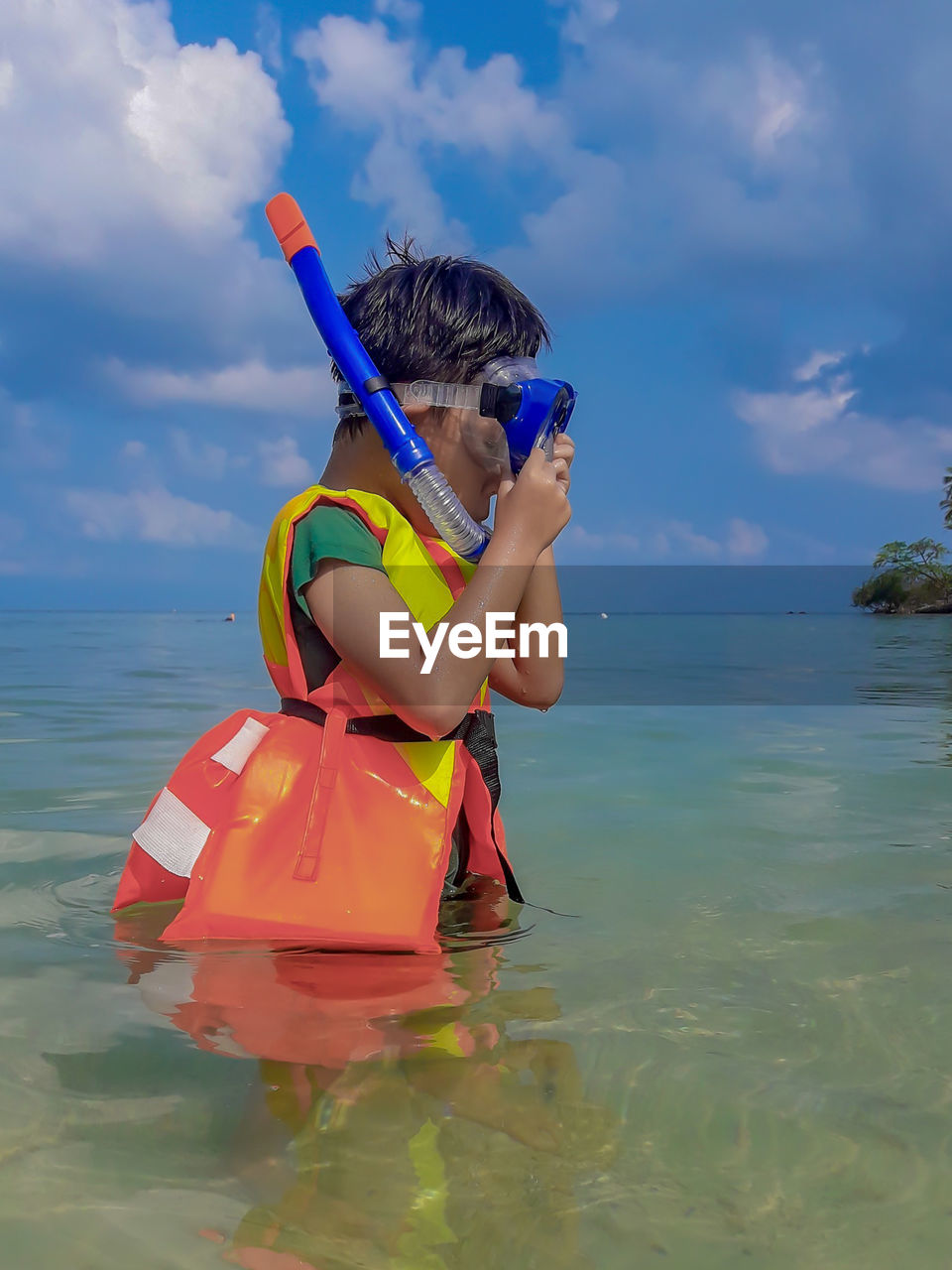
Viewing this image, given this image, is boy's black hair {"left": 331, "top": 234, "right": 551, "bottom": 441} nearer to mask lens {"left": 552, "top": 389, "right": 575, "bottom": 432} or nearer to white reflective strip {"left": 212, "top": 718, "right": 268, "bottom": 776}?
mask lens {"left": 552, "top": 389, "right": 575, "bottom": 432}

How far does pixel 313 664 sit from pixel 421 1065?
0.91 meters

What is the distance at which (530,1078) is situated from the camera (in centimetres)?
152

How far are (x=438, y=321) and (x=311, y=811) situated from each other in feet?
3.86

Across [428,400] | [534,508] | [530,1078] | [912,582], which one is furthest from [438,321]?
[912,582]

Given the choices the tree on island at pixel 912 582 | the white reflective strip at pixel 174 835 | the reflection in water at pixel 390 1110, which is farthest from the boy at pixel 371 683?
the tree on island at pixel 912 582

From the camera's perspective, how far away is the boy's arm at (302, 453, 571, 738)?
76.7 inches

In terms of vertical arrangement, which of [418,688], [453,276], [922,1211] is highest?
[453,276]

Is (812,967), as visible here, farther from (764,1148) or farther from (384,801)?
(384,801)

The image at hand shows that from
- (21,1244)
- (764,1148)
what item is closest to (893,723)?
(764,1148)

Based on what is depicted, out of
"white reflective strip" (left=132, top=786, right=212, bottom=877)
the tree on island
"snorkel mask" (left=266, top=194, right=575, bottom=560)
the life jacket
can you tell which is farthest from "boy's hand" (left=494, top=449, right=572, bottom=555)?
the tree on island

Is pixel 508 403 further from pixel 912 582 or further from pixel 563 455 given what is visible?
pixel 912 582

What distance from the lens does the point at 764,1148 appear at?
4.36 ft

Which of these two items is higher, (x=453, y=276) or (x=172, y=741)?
(x=453, y=276)

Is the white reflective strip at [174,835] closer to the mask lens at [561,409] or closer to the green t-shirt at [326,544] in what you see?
the green t-shirt at [326,544]
